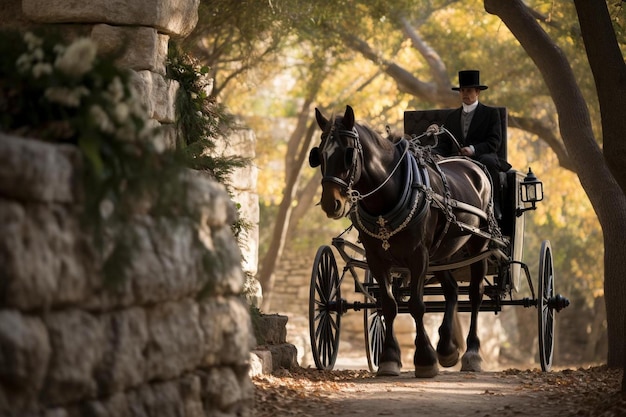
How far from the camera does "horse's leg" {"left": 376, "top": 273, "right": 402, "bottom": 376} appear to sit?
9312 millimetres

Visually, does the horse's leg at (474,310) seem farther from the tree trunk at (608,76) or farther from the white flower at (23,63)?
the white flower at (23,63)

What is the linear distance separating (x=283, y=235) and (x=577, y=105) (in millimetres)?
9964

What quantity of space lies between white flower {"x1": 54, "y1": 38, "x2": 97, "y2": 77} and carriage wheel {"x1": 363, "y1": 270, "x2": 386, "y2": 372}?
6.57 metres

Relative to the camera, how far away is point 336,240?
9.84 m

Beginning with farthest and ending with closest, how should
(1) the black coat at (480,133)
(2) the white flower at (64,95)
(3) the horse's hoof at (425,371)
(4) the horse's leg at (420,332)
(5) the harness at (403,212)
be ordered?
1. (1) the black coat at (480,133)
2. (3) the horse's hoof at (425,371)
3. (4) the horse's leg at (420,332)
4. (5) the harness at (403,212)
5. (2) the white flower at (64,95)

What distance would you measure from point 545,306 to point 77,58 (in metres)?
7.62

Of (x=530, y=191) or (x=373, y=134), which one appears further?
(x=530, y=191)

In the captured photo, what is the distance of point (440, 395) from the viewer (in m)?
7.98

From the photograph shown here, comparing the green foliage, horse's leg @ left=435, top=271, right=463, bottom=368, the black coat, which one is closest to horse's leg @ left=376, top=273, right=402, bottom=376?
horse's leg @ left=435, top=271, right=463, bottom=368

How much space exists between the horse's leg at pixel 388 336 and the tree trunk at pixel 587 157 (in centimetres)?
244

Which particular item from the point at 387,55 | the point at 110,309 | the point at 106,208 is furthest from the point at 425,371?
the point at 387,55

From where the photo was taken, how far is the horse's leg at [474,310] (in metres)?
10.7

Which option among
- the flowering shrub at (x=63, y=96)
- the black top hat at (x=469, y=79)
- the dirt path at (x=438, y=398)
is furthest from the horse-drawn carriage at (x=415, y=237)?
the flowering shrub at (x=63, y=96)

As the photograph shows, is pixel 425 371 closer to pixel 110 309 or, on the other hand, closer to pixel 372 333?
pixel 372 333
